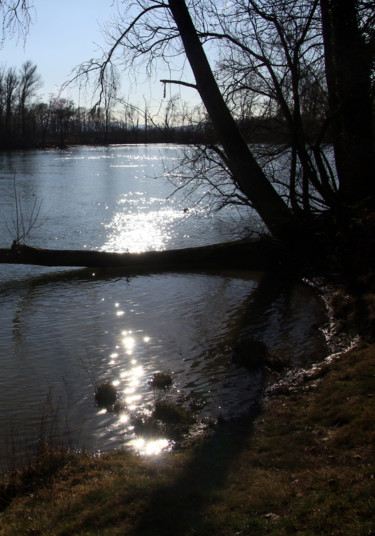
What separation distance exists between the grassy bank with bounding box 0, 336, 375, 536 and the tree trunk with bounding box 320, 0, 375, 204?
23.8 feet

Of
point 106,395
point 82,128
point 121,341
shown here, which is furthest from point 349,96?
point 82,128

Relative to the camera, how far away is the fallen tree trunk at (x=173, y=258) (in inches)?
506

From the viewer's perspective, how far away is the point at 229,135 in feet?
38.3

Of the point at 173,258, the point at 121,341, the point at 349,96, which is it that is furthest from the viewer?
the point at 173,258

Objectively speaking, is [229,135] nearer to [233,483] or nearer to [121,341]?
[121,341]

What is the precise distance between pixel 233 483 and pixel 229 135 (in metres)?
9.04

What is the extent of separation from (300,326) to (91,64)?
7.54 m

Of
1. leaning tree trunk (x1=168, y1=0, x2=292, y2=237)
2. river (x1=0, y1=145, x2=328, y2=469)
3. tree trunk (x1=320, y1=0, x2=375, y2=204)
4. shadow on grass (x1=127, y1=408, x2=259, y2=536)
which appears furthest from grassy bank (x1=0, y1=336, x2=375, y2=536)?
tree trunk (x1=320, y1=0, x2=375, y2=204)

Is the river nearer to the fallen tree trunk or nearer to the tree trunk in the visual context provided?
the fallen tree trunk

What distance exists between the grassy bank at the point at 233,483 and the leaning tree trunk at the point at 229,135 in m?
7.13

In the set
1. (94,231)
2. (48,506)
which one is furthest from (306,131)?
(48,506)

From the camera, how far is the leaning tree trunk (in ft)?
37.3

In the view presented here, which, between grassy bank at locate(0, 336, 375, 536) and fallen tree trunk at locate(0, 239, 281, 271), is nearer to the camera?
grassy bank at locate(0, 336, 375, 536)

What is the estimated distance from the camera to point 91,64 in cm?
1187
